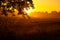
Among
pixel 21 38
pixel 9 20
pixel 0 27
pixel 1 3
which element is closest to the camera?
pixel 1 3

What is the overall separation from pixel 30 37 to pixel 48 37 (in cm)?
195

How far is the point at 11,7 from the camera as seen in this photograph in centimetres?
1592

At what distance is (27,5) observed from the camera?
52.3 ft

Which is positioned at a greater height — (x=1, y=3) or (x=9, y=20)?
(x=1, y=3)

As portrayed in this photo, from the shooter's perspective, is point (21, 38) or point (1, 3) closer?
point (1, 3)

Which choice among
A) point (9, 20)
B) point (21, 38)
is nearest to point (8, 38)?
point (21, 38)

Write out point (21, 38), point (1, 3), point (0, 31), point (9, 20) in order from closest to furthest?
point (1, 3) → point (21, 38) → point (0, 31) → point (9, 20)

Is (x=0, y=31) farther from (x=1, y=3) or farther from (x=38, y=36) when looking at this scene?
(x=1, y=3)

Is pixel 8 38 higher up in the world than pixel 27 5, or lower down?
lower down

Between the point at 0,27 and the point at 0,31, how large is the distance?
248cm

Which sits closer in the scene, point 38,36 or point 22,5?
point 22,5

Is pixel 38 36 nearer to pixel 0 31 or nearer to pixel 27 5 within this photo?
pixel 0 31

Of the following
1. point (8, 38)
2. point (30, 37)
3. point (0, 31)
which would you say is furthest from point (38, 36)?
point (0, 31)

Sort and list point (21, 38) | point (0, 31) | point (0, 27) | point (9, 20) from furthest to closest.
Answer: point (9, 20) < point (0, 27) < point (0, 31) < point (21, 38)
